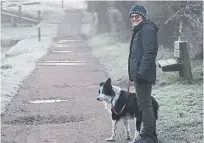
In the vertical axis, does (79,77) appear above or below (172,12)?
below

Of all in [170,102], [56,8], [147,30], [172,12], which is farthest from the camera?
[56,8]

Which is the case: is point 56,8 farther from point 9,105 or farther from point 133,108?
point 133,108

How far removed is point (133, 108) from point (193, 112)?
212cm

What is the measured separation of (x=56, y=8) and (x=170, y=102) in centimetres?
5339

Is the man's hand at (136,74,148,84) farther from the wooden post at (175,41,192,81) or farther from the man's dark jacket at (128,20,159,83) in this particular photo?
the wooden post at (175,41,192,81)

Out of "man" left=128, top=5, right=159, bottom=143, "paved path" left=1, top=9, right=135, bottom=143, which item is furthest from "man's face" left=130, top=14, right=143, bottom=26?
"paved path" left=1, top=9, right=135, bottom=143

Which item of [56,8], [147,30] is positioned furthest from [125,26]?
[56,8]

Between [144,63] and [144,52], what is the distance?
161mm

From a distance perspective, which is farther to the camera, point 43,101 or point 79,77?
point 79,77

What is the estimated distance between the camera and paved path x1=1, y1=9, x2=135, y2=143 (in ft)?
27.0

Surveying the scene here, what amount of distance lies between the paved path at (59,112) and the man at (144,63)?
3.65 ft

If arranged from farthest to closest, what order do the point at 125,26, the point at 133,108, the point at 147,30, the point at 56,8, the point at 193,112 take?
the point at 56,8
the point at 125,26
the point at 193,112
the point at 133,108
the point at 147,30

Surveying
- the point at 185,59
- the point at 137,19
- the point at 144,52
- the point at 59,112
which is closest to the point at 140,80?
the point at 144,52

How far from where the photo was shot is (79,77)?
16422 millimetres
